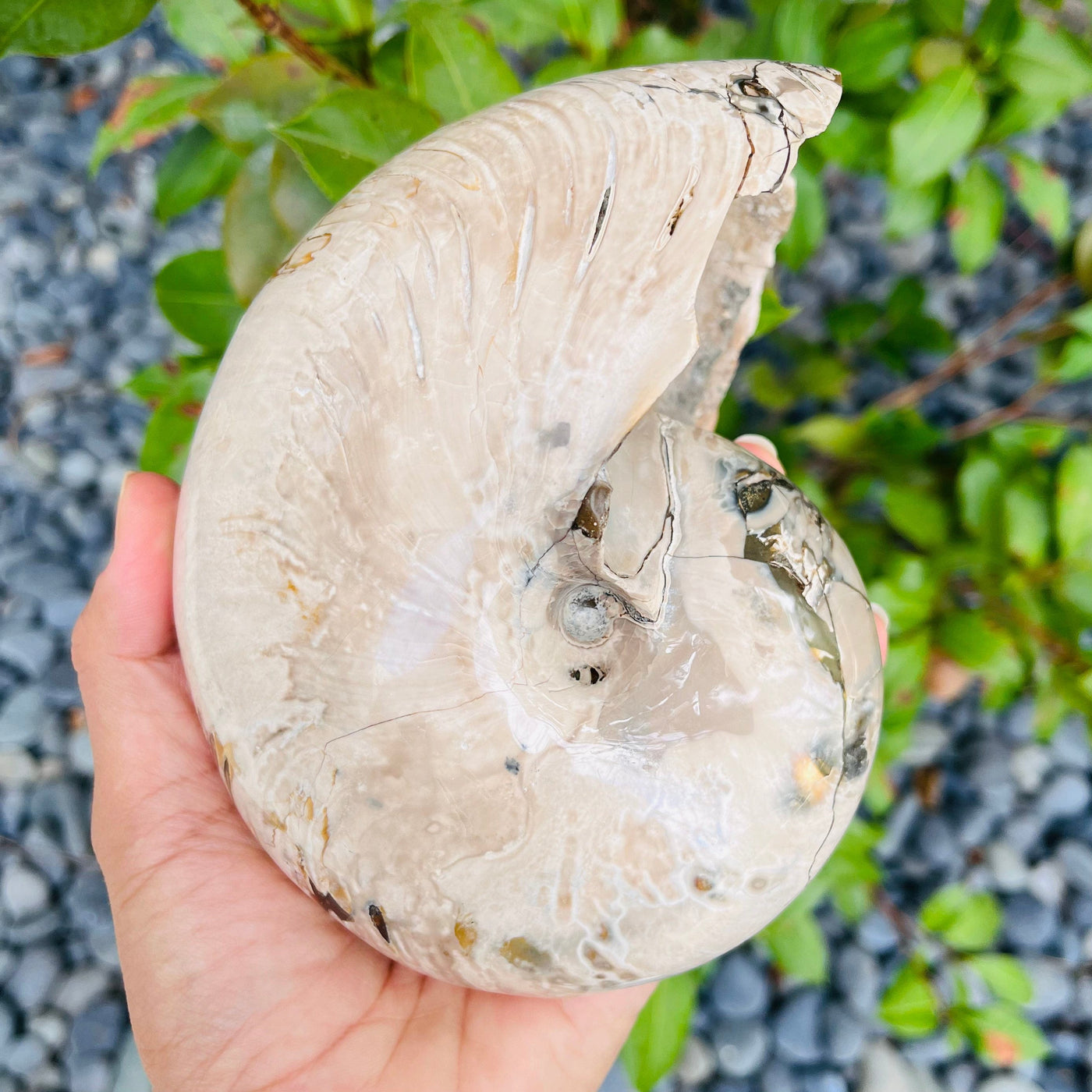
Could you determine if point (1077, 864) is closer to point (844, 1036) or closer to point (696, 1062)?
point (844, 1036)

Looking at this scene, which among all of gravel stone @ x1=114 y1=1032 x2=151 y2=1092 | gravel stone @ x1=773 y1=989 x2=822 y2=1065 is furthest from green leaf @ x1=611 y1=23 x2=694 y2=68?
gravel stone @ x1=114 y1=1032 x2=151 y2=1092

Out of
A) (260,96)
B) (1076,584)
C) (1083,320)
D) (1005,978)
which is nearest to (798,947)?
(1005,978)

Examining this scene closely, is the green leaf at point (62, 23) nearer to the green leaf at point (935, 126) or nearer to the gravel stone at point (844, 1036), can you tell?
the green leaf at point (935, 126)

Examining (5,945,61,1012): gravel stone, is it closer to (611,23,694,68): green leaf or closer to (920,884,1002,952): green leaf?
(920,884,1002,952): green leaf

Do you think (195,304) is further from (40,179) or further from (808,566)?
(40,179)

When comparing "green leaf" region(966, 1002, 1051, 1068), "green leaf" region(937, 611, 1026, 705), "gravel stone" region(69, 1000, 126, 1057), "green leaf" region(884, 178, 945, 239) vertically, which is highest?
"green leaf" region(884, 178, 945, 239)

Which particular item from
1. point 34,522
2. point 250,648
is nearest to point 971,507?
point 250,648

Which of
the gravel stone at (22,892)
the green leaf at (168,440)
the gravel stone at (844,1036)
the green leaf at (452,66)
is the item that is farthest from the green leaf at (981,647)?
the gravel stone at (22,892)
